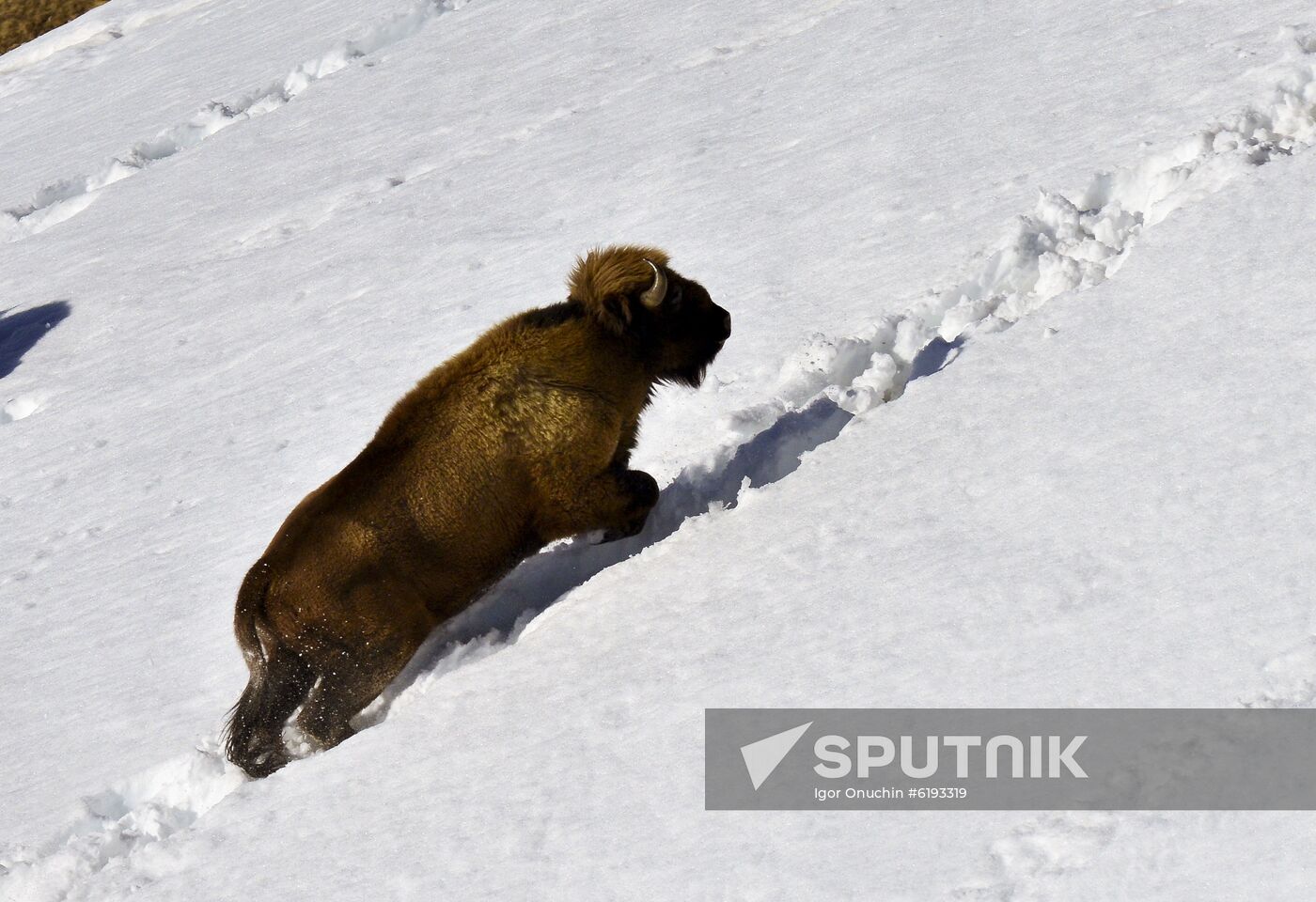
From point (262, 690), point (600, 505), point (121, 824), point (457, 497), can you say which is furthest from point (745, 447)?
point (121, 824)

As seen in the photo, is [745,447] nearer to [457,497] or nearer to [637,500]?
[637,500]

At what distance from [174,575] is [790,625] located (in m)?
3.89

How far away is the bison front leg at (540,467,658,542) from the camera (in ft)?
20.3

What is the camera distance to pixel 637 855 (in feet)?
14.2

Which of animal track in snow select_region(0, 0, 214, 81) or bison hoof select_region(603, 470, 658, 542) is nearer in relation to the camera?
bison hoof select_region(603, 470, 658, 542)

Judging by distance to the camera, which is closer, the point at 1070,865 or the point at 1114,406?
the point at 1070,865

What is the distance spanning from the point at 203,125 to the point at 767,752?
42.2 ft

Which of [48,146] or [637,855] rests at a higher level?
[48,146]

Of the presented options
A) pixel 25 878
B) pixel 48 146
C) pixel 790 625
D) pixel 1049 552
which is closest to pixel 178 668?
pixel 25 878

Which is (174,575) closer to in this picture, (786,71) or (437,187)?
(437,187)

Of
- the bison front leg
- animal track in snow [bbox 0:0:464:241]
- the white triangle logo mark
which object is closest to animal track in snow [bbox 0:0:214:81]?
animal track in snow [bbox 0:0:464:241]

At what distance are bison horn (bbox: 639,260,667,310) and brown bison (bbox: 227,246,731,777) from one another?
1cm

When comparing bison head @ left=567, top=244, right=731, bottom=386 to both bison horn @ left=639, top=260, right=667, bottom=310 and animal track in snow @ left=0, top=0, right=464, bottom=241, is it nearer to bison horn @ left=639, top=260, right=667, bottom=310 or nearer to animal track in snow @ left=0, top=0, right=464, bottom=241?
bison horn @ left=639, top=260, right=667, bottom=310

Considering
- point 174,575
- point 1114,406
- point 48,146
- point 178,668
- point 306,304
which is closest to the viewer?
point 1114,406
